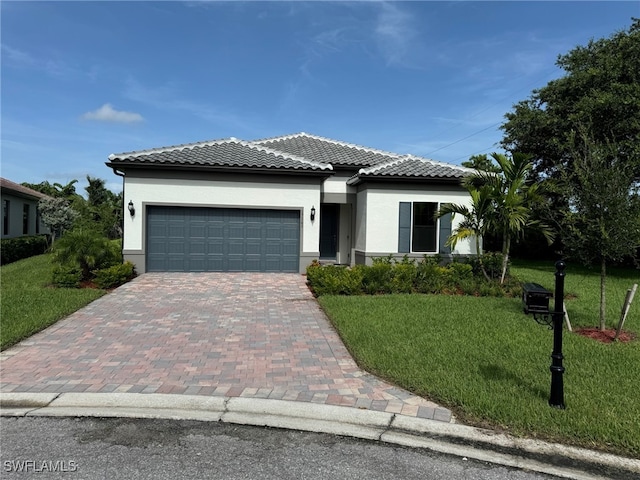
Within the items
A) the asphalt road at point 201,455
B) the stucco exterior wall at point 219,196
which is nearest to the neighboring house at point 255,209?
the stucco exterior wall at point 219,196

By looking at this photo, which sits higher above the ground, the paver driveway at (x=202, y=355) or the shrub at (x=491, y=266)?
the shrub at (x=491, y=266)

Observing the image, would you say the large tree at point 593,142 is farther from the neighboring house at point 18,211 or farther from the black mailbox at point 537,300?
the neighboring house at point 18,211

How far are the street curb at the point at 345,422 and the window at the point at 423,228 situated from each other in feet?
35.9

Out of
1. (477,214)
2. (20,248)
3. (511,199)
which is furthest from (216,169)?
(20,248)

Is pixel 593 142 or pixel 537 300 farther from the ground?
pixel 593 142

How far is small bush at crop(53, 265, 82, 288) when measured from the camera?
11.1 metres

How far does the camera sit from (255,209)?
1472 cm

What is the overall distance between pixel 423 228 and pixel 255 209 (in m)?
5.76

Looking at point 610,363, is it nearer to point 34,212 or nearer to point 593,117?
point 593,117

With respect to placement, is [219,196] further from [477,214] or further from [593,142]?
[593,142]

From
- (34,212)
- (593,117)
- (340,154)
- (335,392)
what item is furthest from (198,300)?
(34,212)

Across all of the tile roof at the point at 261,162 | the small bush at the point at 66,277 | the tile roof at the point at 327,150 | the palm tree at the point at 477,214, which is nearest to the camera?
the small bush at the point at 66,277

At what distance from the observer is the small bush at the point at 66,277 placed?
36.4 feet

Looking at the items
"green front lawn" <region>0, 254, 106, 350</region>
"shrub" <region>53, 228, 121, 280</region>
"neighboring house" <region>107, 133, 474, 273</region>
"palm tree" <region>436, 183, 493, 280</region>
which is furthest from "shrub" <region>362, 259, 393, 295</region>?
"shrub" <region>53, 228, 121, 280</region>
